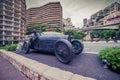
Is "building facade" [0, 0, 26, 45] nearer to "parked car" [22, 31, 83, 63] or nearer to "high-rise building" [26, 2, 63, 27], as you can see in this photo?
"high-rise building" [26, 2, 63, 27]

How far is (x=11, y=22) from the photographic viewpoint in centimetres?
4591

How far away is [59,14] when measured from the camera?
3083 inches

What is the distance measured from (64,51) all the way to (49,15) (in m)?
79.7

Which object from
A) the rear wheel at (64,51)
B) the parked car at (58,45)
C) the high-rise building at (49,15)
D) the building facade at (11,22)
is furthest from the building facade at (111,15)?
the rear wheel at (64,51)

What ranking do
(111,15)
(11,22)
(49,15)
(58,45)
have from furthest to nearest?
1. (49,15)
2. (111,15)
3. (11,22)
4. (58,45)

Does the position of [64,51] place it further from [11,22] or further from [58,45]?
[11,22]

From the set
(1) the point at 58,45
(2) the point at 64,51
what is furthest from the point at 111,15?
(2) the point at 64,51

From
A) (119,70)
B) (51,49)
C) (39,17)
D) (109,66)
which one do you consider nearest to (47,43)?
(51,49)

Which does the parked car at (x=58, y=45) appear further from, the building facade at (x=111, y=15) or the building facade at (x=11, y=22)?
the building facade at (x=111, y=15)

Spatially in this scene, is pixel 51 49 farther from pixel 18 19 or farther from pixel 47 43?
pixel 18 19

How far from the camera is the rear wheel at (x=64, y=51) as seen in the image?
2971 millimetres

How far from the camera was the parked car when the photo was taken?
306 centimetres

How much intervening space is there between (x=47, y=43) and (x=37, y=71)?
190 cm

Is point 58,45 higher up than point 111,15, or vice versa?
point 111,15
